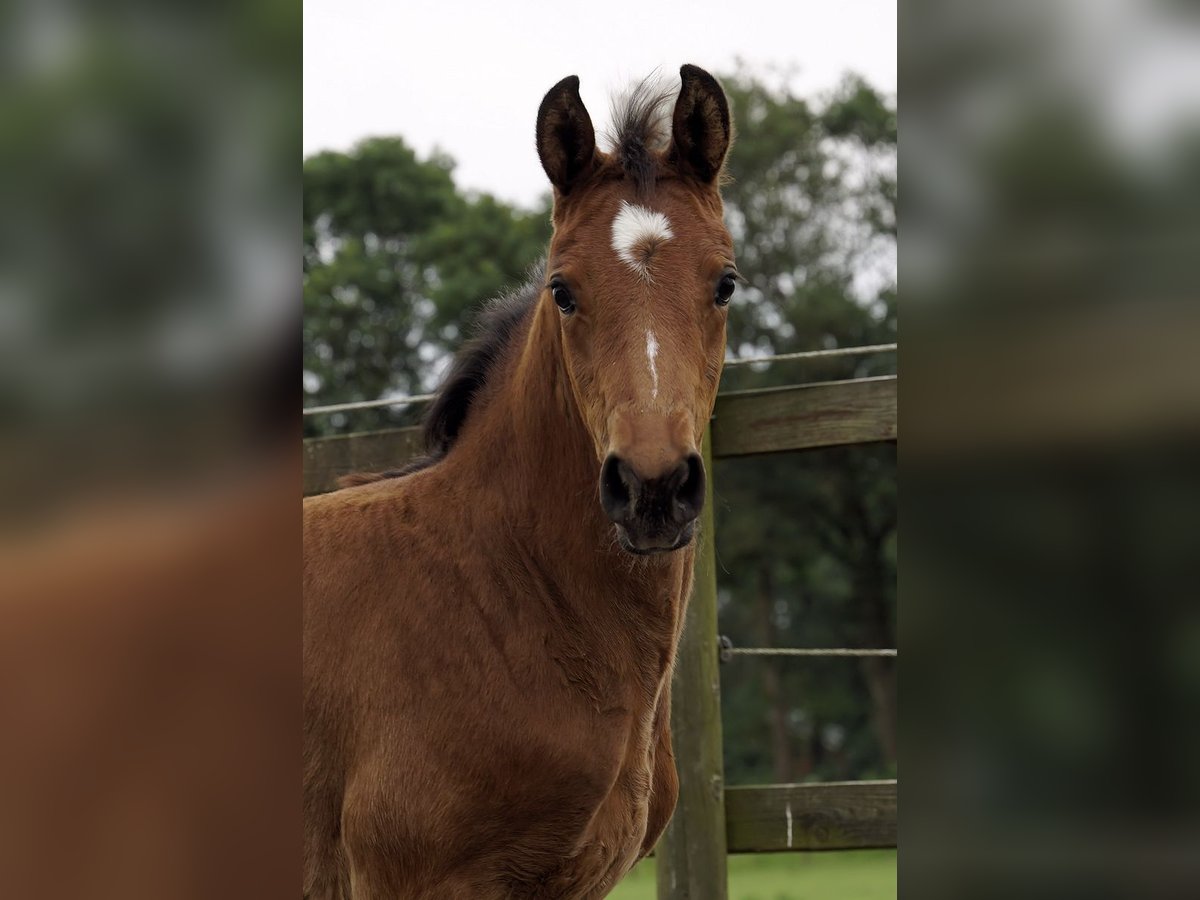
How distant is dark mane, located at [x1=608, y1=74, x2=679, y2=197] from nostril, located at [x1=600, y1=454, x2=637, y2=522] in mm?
751

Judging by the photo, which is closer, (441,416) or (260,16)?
(260,16)

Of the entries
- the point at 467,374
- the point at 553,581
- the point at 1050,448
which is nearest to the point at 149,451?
the point at 1050,448

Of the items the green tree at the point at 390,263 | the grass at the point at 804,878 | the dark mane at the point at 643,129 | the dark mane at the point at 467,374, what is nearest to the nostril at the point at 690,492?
the dark mane at the point at 643,129

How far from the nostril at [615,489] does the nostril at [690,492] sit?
0.33 ft

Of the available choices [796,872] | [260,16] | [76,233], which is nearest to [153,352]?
[76,233]

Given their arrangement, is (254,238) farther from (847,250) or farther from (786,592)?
(786,592)

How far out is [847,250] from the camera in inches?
706

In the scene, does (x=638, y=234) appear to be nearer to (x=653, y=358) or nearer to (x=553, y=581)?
(x=653, y=358)

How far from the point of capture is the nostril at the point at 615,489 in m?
2.26

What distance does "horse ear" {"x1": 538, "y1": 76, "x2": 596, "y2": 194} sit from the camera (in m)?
2.73

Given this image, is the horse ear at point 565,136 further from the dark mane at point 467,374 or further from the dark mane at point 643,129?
the dark mane at point 467,374

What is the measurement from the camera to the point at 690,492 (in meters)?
2.28

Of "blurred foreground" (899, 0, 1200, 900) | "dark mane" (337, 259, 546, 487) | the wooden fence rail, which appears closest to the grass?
the wooden fence rail

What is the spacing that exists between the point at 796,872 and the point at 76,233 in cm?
1261
